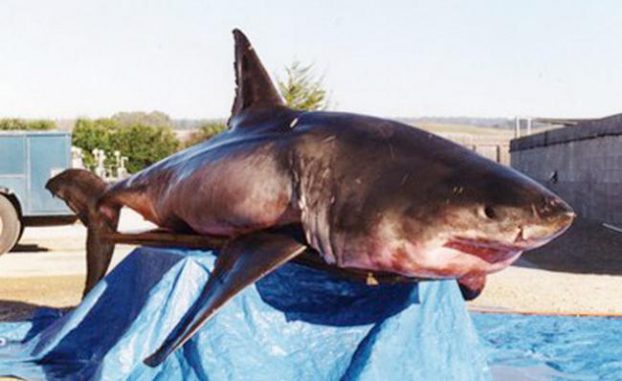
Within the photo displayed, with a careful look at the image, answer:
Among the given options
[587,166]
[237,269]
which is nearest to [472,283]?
[237,269]

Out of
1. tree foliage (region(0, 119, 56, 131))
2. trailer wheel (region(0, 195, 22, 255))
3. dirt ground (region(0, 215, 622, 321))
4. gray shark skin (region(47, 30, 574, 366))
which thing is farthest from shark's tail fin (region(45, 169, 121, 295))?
tree foliage (region(0, 119, 56, 131))

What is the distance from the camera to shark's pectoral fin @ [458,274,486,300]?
12.3 ft

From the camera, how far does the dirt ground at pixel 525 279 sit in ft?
35.2

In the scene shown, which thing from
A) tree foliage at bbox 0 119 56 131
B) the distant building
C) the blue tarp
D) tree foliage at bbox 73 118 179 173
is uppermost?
the blue tarp

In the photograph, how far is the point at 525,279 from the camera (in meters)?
13.1

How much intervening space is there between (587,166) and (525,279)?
9.72 meters

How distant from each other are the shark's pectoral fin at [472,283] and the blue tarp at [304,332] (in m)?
1.12

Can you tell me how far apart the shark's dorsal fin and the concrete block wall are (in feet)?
47.6

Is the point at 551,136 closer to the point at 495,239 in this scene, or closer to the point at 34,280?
the point at 34,280

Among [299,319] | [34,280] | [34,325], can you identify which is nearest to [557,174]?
[34,280]

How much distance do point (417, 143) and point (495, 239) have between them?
0.69 metres

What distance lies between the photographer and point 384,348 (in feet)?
17.8

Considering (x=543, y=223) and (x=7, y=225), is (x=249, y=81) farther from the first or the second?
(x=7, y=225)

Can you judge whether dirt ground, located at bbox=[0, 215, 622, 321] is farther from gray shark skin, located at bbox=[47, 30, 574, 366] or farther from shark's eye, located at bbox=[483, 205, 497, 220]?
shark's eye, located at bbox=[483, 205, 497, 220]
